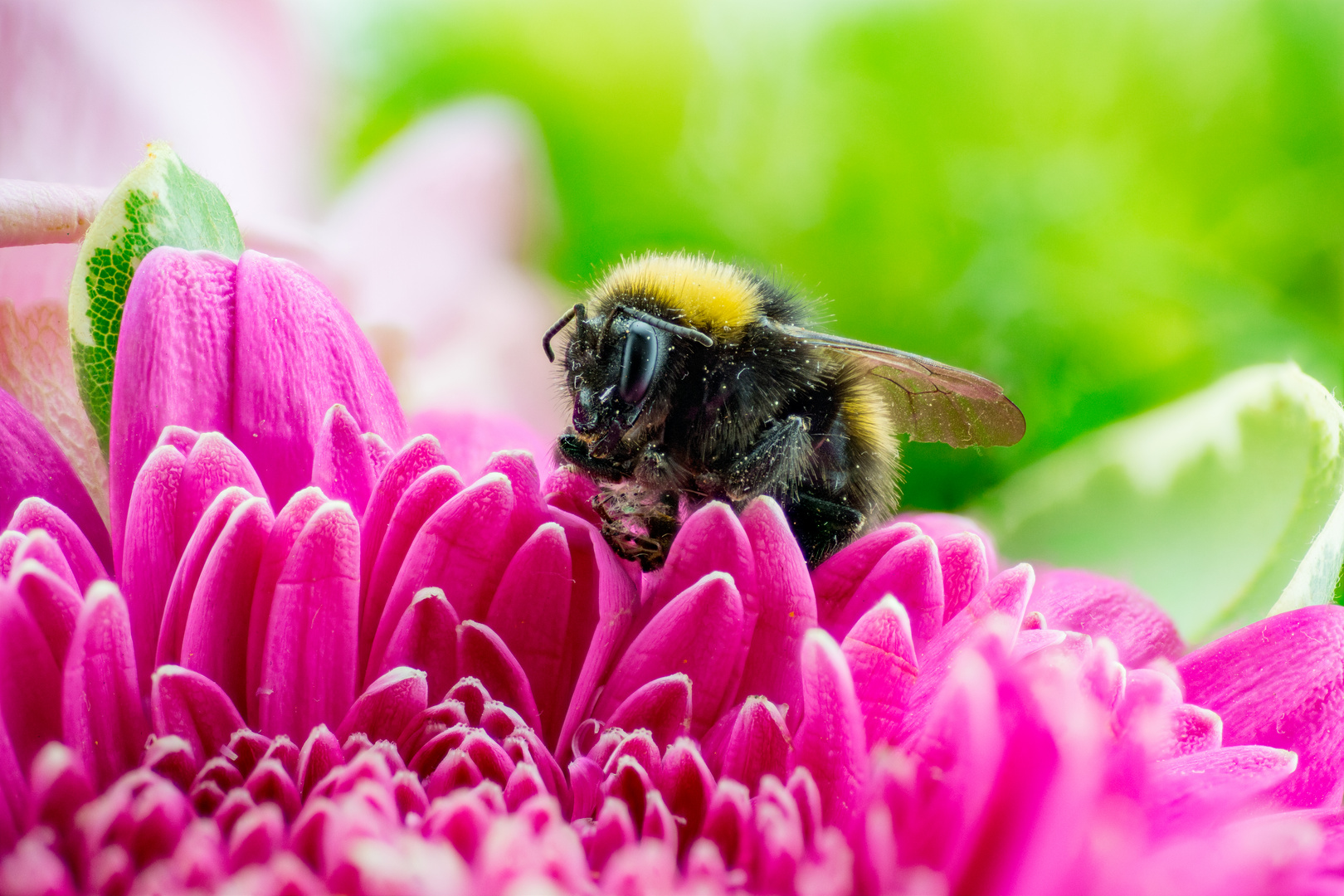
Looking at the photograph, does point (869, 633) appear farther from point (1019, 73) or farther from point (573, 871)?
point (1019, 73)

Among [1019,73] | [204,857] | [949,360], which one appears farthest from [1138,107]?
[204,857]

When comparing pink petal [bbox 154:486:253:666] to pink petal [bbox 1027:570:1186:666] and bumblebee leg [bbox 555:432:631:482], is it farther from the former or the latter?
pink petal [bbox 1027:570:1186:666]

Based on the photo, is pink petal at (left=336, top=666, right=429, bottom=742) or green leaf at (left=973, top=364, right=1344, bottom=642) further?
green leaf at (left=973, top=364, right=1344, bottom=642)

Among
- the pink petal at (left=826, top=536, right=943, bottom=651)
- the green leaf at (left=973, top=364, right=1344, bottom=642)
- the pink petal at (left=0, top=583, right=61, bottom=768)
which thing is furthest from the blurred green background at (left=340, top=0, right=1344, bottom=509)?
the pink petal at (left=0, top=583, right=61, bottom=768)

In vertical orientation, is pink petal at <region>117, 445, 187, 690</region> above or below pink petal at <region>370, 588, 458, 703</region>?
above

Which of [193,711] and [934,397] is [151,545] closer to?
[193,711]

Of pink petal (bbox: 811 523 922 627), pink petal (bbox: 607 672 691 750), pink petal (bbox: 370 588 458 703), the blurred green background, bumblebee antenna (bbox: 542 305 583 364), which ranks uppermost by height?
the blurred green background
